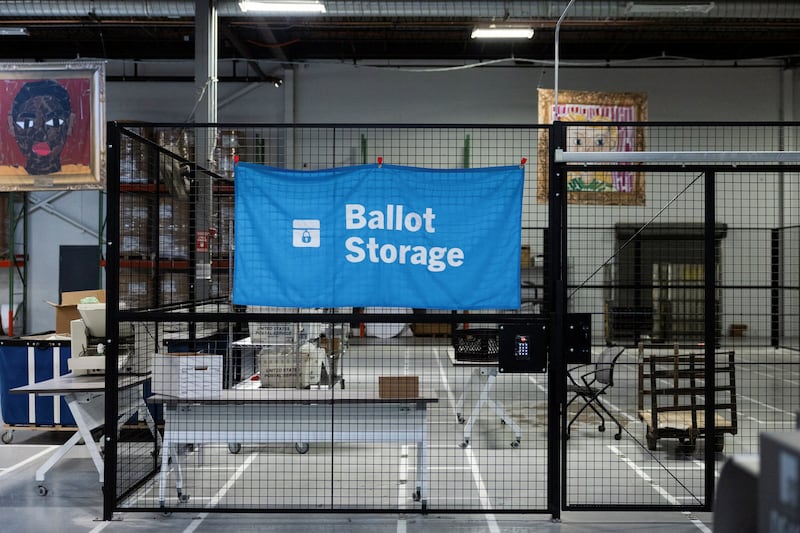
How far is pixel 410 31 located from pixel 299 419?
1213 centimetres

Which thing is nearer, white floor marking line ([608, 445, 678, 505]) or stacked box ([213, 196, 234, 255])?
white floor marking line ([608, 445, 678, 505])

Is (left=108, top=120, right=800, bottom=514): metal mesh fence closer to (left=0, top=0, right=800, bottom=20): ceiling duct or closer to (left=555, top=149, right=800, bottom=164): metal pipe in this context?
(left=555, top=149, right=800, bottom=164): metal pipe

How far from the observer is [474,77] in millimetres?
16625

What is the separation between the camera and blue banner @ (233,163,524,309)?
4.68 metres

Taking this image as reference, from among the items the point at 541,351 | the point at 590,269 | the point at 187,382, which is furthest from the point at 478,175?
the point at 590,269

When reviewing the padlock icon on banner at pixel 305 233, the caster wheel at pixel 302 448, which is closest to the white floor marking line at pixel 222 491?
the caster wheel at pixel 302 448

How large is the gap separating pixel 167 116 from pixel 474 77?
26.0ft

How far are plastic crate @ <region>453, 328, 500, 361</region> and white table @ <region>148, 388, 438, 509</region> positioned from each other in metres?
1.96

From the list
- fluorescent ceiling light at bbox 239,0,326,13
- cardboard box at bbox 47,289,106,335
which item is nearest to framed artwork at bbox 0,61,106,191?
cardboard box at bbox 47,289,106,335

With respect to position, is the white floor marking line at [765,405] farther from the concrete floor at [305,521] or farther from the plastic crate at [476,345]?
the concrete floor at [305,521]

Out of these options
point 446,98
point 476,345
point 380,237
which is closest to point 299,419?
point 380,237

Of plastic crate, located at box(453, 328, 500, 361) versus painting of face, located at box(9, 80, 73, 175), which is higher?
painting of face, located at box(9, 80, 73, 175)

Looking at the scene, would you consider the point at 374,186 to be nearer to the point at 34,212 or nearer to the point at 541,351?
the point at 541,351

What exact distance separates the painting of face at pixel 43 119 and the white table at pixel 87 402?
4.03 m
